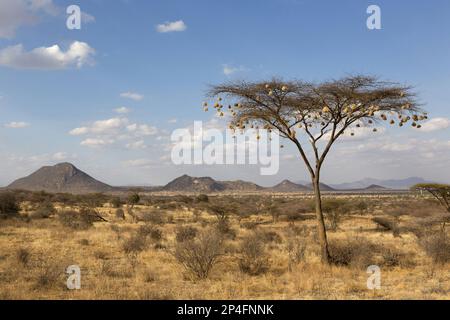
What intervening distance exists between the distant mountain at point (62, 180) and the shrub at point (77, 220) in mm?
124865

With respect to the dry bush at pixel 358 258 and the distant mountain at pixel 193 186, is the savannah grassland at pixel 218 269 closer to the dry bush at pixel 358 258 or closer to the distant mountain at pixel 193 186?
the dry bush at pixel 358 258

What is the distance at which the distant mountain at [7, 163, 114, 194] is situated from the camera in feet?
507

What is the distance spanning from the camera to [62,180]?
525ft

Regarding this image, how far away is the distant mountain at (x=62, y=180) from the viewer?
15462cm

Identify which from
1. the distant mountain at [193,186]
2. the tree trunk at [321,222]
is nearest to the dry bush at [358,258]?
the tree trunk at [321,222]

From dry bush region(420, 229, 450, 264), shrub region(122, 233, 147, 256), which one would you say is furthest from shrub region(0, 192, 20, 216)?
dry bush region(420, 229, 450, 264)

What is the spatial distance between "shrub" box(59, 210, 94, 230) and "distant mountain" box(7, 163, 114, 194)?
410ft

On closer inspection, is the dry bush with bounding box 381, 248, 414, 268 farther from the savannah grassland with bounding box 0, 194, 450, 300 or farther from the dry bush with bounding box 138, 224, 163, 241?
the dry bush with bounding box 138, 224, 163, 241

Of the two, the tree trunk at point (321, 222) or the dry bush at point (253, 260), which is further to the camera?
the tree trunk at point (321, 222)

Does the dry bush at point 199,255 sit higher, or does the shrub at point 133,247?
the dry bush at point 199,255

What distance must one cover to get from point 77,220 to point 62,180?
459 ft

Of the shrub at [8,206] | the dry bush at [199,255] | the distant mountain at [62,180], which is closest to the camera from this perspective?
the dry bush at [199,255]

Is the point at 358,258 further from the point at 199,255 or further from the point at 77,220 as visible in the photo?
the point at 77,220
